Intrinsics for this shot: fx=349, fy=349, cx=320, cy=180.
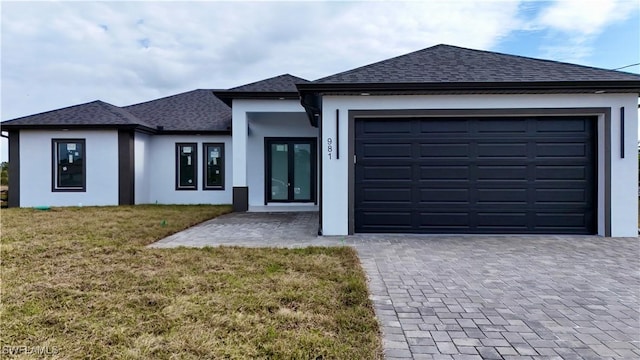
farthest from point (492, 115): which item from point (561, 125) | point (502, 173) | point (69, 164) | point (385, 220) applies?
point (69, 164)

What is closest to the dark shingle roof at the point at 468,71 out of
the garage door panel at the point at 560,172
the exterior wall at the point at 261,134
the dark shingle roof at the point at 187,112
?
the garage door panel at the point at 560,172

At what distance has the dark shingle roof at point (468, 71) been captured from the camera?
259 inches

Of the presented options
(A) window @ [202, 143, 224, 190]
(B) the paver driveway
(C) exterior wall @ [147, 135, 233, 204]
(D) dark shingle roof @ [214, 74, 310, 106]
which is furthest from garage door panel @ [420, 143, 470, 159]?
(A) window @ [202, 143, 224, 190]

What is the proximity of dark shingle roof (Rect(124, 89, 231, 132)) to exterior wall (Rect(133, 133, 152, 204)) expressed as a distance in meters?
0.85

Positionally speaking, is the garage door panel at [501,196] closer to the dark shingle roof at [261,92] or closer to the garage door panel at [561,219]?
the garage door panel at [561,219]

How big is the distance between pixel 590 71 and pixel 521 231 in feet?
11.3

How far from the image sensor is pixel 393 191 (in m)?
7.05

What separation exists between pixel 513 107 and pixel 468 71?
3.68ft

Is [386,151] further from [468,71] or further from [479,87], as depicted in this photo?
[468,71]

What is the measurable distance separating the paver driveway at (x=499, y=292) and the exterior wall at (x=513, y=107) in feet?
1.80

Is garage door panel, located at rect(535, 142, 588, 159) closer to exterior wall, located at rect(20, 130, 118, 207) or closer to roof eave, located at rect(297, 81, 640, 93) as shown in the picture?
roof eave, located at rect(297, 81, 640, 93)

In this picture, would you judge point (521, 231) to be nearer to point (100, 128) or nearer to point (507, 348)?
point (507, 348)

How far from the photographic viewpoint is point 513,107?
22.3 ft

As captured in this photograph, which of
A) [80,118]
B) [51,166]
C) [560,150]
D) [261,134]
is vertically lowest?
[51,166]
